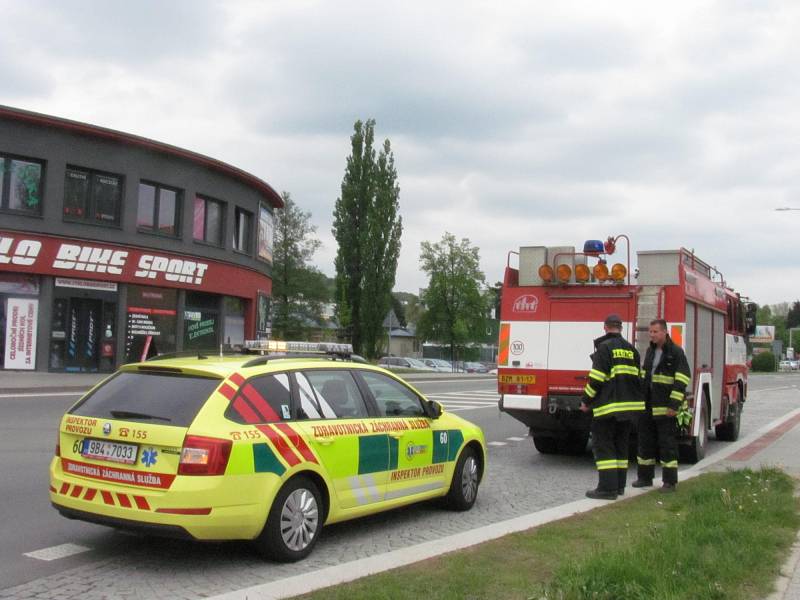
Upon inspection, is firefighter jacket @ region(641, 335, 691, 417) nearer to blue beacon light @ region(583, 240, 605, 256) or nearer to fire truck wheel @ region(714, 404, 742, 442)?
blue beacon light @ region(583, 240, 605, 256)

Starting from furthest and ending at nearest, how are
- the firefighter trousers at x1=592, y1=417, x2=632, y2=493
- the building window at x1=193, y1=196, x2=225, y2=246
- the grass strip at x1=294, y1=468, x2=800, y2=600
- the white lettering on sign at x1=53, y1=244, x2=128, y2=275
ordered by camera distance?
1. the building window at x1=193, y1=196, x2=225, y2=246
2. the white lettering on sign at x1=53, y1=244, x2=128, y2=275
3. the firefighter trousers at x1=592, y1=417, x2=632, y2=493
4. the grass strip at x1=294, y1=468, x2=800, y2=600

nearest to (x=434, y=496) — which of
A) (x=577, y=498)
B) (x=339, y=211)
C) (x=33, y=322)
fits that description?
(x=577, y=498)

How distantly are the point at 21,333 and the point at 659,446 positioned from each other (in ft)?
70.6

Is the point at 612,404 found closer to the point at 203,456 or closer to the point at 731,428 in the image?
the point at 203,456

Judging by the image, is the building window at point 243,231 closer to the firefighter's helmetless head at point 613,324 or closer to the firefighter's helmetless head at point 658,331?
the firefighter's helmetless head at point 658,331

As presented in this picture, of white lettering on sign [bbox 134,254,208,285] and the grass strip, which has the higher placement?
white lettering on sign [bbox 134,254,208,285]

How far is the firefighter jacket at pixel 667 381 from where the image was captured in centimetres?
908

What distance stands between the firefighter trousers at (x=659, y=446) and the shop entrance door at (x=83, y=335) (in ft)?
70.9

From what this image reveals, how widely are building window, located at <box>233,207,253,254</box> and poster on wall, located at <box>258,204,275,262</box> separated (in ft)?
1.66

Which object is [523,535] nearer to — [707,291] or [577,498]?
[577,498]

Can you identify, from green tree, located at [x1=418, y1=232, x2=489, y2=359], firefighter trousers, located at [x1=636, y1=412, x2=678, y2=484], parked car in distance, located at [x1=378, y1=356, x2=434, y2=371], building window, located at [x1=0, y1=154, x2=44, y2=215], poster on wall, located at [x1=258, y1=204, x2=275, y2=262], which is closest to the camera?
firefighter trousers, located at [x1=636, y1=412, x2=678, y2=484]

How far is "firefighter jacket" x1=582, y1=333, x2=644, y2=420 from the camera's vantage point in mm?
8641

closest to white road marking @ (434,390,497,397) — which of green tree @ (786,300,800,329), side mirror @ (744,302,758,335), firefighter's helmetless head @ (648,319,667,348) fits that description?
side mirror @ (744,302,758,335)

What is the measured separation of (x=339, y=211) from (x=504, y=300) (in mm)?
38655
